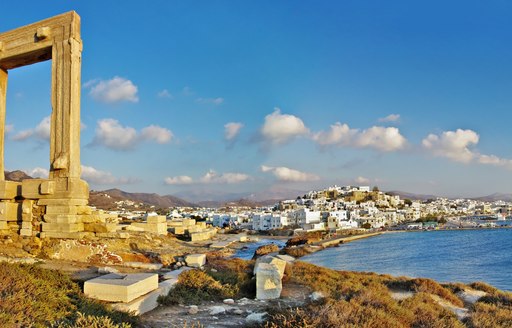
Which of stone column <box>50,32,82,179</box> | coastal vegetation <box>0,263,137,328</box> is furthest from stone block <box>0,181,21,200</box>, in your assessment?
coastal vegetation <box>0,263,137,328</box>

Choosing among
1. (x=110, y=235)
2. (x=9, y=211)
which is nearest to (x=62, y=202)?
(x=110, y=235)

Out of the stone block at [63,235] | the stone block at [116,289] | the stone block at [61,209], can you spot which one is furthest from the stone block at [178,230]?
the stone block at [116,289]

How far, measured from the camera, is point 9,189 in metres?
11.4

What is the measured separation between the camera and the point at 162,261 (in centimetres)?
1199

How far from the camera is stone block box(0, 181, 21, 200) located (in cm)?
1132

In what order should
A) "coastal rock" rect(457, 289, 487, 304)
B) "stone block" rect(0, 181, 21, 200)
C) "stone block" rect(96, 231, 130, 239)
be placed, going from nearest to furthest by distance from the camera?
"coastal rock" rect(457, 289, 487, 304)
"stone block" rect(96, 231, 130, 239)
"stone block" rect(0, 181, 21, 200)

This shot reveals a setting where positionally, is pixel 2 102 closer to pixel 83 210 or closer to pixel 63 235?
pixel 83 210

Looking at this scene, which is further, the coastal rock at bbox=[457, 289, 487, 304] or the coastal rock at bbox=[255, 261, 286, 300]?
the coastal rock at bbox=[457, 289, 487, 304]

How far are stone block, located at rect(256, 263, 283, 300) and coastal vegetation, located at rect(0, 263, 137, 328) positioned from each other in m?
3.14

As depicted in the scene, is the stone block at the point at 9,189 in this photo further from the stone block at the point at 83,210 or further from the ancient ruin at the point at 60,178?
the stone block at the point at 83,210

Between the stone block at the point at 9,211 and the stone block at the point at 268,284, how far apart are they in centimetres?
790

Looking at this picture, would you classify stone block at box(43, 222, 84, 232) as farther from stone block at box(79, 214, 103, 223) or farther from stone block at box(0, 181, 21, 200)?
Result: stone block at box(0, 181, 21, 200)

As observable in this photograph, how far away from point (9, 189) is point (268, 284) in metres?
8.55

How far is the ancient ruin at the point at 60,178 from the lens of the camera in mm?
10711
